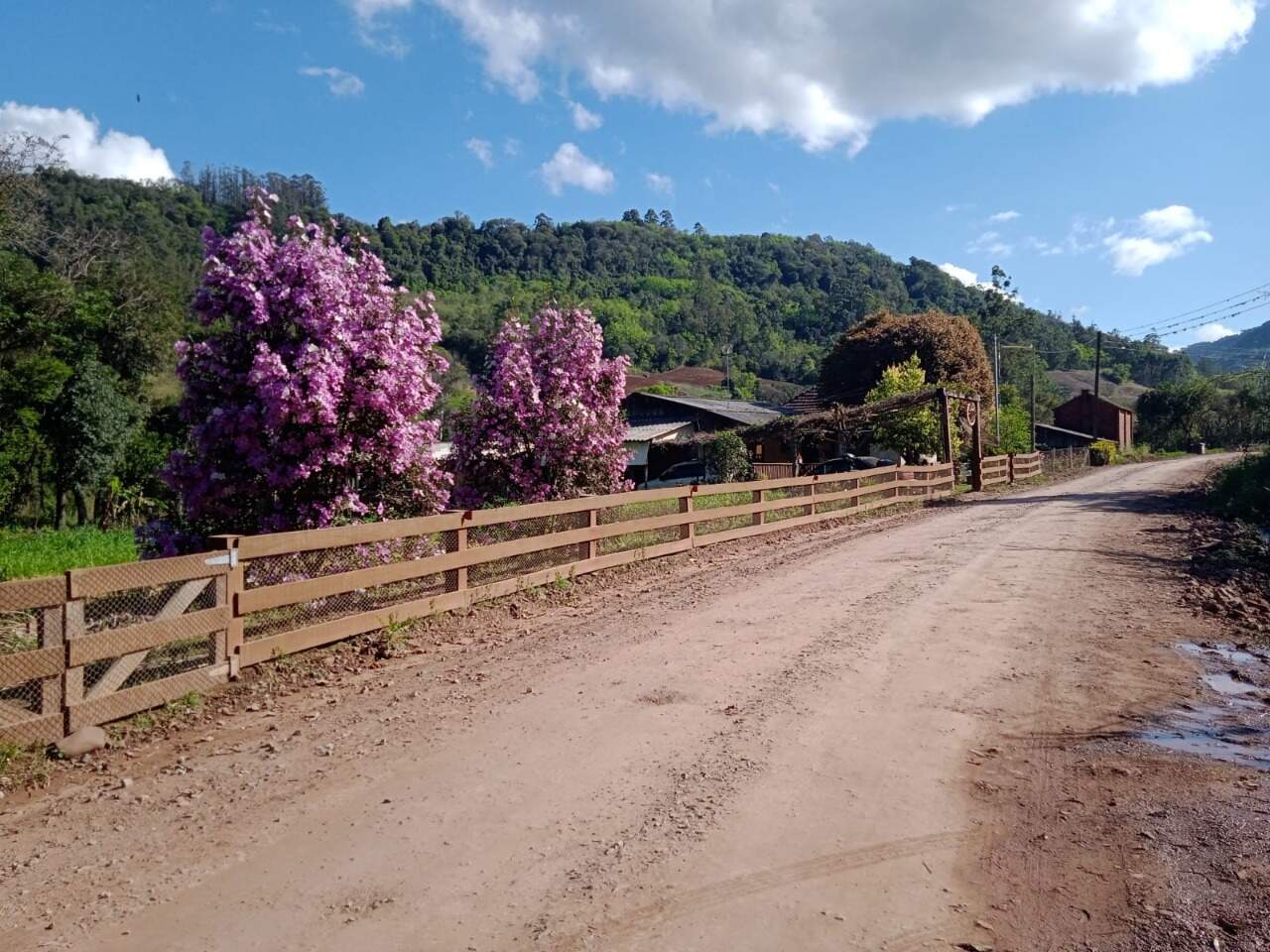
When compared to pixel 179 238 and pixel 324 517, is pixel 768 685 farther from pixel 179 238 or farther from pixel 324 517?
pixel 179 238

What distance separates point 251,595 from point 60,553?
513 inches

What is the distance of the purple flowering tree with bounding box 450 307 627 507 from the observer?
12750 mm

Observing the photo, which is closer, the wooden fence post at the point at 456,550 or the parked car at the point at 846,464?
the wooden fence post at the point at 456,550

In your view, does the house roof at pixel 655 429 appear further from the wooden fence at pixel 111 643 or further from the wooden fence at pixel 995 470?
the wooden fence at pixel 111 643

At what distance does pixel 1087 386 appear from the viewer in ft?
388

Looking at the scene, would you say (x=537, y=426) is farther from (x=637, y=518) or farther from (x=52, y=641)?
(x=52, y=641)

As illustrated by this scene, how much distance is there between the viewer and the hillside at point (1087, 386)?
4439 inches

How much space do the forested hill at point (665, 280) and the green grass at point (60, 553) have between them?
176 ft

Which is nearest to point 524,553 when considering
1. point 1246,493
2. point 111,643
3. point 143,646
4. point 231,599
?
point 231,599

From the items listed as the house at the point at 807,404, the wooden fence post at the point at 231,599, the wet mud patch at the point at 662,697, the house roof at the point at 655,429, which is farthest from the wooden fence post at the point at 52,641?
the house at the point at 807,404

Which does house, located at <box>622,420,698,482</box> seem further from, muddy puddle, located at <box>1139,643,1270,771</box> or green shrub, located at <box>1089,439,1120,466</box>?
muddy puddle, located at <box>1139,643,1270,771</box>

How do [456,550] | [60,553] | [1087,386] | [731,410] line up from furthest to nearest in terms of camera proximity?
[1087,386] < [731,410] < [60,553] < [456,550]

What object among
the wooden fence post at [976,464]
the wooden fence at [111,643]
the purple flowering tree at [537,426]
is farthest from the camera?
the wooden fence post at [976,464]

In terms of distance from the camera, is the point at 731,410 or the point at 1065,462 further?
the point at 731,410
